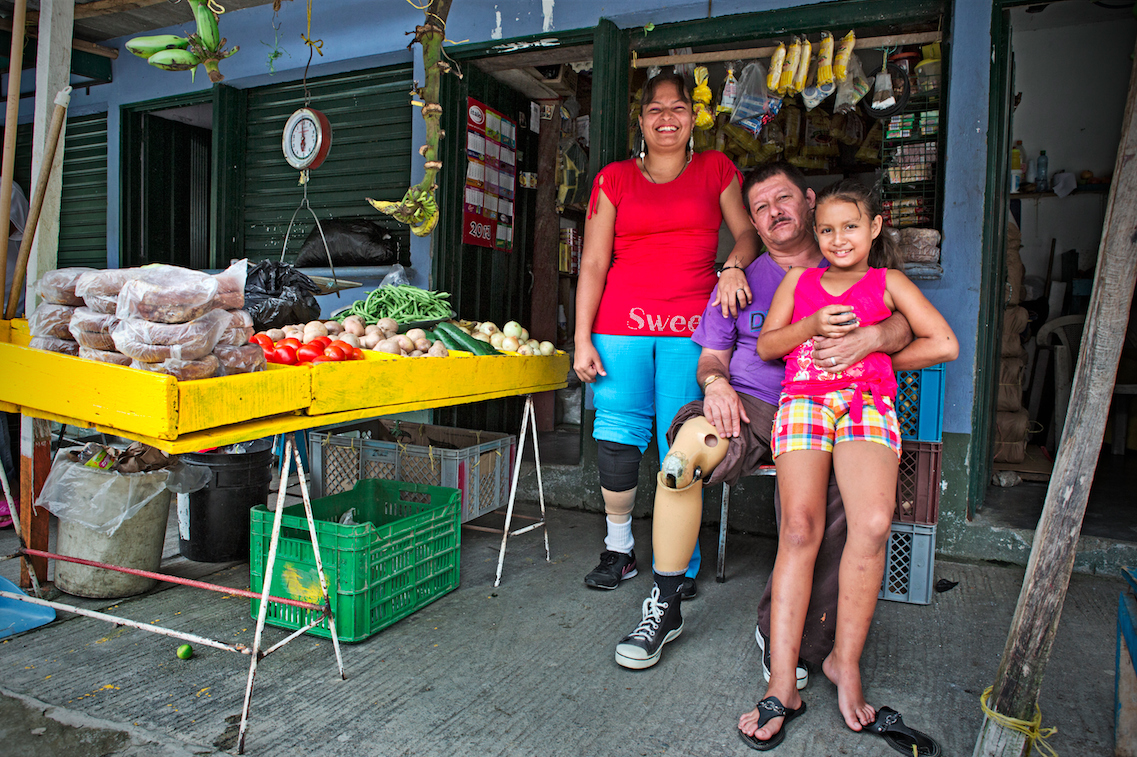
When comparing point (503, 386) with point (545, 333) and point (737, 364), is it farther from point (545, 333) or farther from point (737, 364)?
point (545, 333)

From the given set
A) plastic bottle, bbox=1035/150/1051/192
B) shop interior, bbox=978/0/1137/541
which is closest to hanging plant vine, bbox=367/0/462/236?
shop interior, bbox=978/0/1137/541

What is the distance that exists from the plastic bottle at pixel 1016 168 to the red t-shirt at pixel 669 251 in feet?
14.4

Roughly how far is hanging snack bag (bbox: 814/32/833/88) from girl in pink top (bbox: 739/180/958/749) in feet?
Result: 6.14

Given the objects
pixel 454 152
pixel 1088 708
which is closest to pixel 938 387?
pixel 1088 708

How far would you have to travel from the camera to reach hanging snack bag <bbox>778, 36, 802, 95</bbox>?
379 cm

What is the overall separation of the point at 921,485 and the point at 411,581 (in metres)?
2.06

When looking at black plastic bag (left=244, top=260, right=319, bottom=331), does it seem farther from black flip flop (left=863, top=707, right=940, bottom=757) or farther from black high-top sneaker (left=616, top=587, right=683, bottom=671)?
black flip flop (left=863, top=707, right=940, bottom=757)

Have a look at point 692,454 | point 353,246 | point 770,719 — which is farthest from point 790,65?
point 770,719

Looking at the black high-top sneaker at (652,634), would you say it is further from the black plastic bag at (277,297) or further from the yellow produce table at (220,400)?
the black plastic bag at (277,297)

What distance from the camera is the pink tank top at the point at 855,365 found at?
2.13 meters

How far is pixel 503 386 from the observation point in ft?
10.1

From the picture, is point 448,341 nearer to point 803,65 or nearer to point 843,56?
point 803,65

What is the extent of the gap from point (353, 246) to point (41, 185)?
Answer: 219 cm

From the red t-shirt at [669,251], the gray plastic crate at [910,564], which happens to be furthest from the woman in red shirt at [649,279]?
the gray plastic crate at [910,564]
